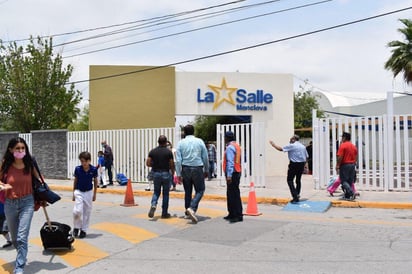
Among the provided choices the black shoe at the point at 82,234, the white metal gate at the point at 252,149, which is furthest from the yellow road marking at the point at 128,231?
the white metal gate at the point at 252,149

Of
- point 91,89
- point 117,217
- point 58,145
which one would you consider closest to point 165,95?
point 91,89

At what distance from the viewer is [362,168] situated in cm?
1364

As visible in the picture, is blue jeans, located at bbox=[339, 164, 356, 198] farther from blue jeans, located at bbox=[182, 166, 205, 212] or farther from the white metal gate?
blue jeans, located at bbox=[182, 166, 205, 212]

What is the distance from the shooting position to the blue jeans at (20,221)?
566 cm

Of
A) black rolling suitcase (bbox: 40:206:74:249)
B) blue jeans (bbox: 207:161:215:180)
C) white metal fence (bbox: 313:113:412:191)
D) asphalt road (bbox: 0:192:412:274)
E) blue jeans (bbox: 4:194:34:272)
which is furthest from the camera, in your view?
blue jeans (bbox: 207:161:215:180)

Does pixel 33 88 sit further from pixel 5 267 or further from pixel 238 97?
pixel 5 267

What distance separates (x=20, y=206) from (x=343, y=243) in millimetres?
4805

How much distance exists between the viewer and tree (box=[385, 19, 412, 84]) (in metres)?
21.3

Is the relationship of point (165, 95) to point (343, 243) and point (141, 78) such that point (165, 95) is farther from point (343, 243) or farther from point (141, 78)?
point (343, 243)

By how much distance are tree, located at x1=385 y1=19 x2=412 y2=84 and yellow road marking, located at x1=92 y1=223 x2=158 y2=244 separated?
16.8 metres

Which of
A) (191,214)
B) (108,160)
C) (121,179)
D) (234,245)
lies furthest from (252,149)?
(234,245)

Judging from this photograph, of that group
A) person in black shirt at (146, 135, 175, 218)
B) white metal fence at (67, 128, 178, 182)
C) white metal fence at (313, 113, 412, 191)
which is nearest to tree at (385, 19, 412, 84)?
white metal fence at (313, 113, 412, 191)

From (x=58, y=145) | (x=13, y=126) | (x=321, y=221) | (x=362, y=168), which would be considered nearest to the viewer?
(x=321, y=221)

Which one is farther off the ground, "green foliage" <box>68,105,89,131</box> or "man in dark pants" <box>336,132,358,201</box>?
"green foliage" <box>68,105,89,131</box>
